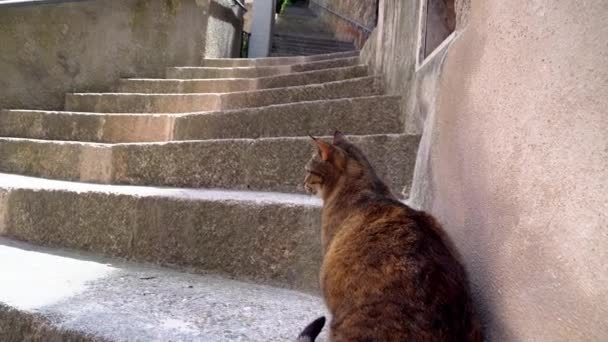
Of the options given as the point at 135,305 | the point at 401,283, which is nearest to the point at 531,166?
the point at 401,283

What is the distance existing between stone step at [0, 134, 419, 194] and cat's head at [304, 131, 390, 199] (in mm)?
397

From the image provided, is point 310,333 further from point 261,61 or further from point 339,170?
point 261,61

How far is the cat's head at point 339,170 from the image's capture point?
1357 millimetres

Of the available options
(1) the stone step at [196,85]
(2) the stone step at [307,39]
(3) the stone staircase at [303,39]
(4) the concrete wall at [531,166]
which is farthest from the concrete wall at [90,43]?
(2) the stone step at [307,39]

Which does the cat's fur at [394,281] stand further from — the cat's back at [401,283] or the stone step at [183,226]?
the stone step at [183,226]

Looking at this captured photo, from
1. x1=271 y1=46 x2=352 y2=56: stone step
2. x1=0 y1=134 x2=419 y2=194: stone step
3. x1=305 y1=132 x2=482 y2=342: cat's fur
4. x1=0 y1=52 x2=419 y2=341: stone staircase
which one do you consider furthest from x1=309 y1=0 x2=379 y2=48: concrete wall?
x1=305 y1=132 x2=482 y2=342: cat's fur

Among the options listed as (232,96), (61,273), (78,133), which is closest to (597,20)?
(61,273)

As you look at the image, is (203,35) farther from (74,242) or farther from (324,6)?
(324,6)

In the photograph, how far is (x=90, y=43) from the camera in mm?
3645

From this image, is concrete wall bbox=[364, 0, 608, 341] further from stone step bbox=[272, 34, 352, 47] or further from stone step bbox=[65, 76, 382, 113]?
stone step bbox=[272, 34, 352, 47]

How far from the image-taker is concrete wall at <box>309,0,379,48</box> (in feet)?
23.3

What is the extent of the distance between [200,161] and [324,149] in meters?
1.00

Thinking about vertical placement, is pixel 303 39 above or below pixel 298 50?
above

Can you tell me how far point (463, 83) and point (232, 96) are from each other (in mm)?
2186
